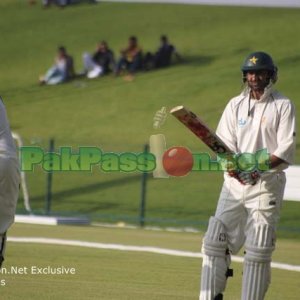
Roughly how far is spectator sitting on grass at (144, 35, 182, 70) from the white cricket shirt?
2037cm

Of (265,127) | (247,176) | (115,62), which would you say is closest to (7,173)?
(247,176)

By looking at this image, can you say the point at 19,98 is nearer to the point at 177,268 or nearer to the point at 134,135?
the point at 134,135

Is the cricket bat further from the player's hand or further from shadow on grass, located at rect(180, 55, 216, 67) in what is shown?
shadow on grass, located at rect(180, 55, 216, 67)

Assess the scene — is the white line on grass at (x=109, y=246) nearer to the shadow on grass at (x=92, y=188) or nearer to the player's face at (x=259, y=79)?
the player's face at (x=259, y=79)

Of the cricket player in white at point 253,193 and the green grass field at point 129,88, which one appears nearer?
the cricket player in white at point 253,193

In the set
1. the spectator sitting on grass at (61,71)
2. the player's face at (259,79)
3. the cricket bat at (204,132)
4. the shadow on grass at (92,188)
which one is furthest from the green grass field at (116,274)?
the spectator sitting on grass at (61,71)

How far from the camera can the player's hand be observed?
9062 millimetres

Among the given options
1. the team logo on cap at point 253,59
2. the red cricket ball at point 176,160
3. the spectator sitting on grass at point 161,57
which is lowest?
the red cricket ball at point 176,160

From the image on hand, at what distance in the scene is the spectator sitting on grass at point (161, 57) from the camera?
2987cm

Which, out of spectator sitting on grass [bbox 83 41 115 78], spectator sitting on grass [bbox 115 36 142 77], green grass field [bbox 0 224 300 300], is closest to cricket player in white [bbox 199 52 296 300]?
green grass field [bbox 0 224 300 300]

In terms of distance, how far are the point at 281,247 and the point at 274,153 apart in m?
7.91

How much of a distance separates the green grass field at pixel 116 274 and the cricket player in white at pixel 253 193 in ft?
4.87

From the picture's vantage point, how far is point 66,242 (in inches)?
605

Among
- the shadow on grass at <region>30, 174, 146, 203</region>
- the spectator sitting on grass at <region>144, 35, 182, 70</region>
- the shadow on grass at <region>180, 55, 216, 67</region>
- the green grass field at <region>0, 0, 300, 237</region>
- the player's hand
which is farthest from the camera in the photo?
the shadow on grass at <region>180, 55, 216, 67</region>
